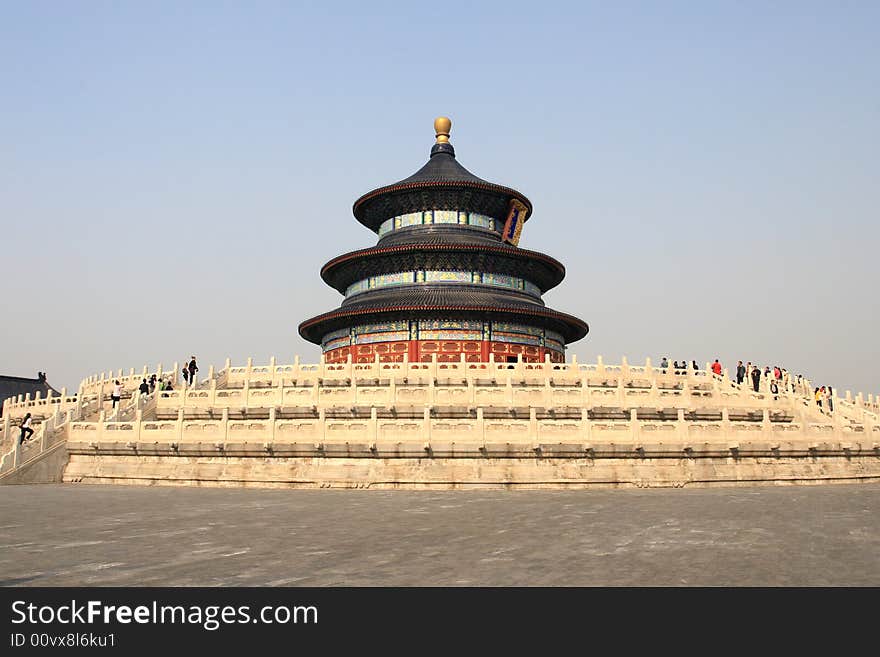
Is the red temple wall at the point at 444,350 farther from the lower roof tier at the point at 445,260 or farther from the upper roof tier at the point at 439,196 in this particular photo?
the upper roof tier at the point at 439,196

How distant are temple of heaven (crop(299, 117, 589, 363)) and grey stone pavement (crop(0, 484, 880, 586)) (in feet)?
72.3

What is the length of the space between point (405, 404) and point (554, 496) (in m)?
7.25

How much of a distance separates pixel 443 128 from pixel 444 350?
1986cm

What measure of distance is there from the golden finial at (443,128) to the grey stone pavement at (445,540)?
128 ft

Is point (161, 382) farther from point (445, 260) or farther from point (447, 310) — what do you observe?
point (445, 260)

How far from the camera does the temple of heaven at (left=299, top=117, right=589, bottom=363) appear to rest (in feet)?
125

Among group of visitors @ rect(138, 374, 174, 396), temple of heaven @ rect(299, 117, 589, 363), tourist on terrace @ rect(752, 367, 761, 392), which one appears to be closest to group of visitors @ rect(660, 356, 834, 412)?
tourist on terrace @ rect(752, 367, 761, 392)

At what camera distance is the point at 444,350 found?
124 ft

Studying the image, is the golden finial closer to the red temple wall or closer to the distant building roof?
the red temple wall

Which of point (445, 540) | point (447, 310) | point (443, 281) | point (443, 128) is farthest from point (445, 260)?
point (445, 540)

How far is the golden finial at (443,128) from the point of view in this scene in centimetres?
4950

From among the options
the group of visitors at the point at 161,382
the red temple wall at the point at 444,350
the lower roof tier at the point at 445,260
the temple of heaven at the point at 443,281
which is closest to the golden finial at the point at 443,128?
the temple of heaven at the point at 443,281
